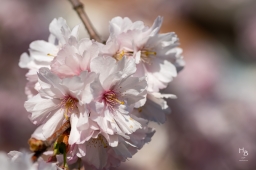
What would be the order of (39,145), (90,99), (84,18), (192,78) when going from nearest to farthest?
(90,99)
(39,145)
(84,18)
(192,78)

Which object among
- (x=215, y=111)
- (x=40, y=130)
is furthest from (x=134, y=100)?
(x=215, y=111)

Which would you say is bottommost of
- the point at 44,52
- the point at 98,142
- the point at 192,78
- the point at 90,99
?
the point at 192,78

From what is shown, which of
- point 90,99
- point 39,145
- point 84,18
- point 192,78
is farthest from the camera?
point 192,78

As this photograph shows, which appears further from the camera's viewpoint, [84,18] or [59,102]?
[84,18]

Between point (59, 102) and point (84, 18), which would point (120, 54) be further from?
point (84, 18)

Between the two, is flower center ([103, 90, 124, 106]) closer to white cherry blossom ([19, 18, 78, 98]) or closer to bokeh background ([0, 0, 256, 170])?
white cherry blossom ([19, 18, 78, 98])

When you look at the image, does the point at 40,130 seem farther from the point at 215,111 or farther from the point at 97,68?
the point at 215,111

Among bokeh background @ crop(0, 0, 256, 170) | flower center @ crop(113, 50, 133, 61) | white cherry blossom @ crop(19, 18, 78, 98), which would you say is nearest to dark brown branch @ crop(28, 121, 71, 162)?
white cherry blossom @ crop(19, 18, 78, 98)

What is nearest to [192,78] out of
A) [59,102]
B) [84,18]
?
[84,18]
